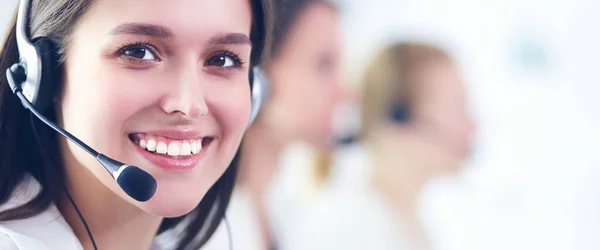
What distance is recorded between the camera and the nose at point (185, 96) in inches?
28.3

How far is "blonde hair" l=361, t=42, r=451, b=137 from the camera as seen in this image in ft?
3.90

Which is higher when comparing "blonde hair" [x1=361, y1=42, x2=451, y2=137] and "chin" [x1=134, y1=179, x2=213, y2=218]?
"blonde hair" [x1=361, y1=42, x2=451, y2=137]

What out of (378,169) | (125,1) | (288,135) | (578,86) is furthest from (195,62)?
(578,86)

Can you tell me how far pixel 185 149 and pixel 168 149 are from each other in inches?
0.8

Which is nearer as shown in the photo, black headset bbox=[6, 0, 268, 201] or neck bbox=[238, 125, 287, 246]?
black headset bbox=[6, 0, 268, 201]

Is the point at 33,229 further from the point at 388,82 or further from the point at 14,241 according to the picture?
the point at 388,82

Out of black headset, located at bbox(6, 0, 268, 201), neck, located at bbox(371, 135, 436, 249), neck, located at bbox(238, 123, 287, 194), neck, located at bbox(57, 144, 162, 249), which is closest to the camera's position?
black headset, located at bbox(6, 0, 268, 201)

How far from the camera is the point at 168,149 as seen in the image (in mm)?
745

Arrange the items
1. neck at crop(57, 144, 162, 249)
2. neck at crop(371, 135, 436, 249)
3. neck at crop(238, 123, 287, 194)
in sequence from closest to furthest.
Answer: neck at crop(57, 144, 162, 249) → neck at crop(238, 123, 287, 194) → neck at crop(371, 135, 436, 249)

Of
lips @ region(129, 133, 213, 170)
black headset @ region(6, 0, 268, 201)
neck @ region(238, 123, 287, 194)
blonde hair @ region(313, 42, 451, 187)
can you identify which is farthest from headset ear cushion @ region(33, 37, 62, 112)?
blonde hair @ region(313, 42, 451, 187)

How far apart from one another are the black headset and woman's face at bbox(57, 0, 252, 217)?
19 millimetres

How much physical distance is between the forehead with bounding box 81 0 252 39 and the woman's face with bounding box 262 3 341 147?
397mm

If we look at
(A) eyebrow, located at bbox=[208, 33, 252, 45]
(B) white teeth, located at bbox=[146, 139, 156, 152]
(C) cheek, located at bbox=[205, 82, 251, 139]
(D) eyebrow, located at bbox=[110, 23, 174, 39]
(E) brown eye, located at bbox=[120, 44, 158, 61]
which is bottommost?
(B) white teeth, located at bbox=[146, 139, 156, 152]

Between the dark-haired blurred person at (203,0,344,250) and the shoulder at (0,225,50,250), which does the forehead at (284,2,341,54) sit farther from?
the shoulder at (0,225,50,250)
